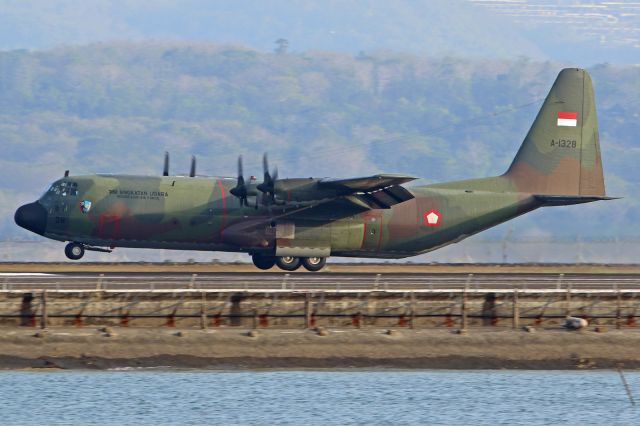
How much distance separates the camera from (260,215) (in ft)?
182

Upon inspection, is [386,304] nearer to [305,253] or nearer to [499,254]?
[305,253]

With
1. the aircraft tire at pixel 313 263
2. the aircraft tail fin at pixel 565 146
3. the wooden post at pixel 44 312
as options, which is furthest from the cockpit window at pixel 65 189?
the aircraft tail fin at pixel 565 146

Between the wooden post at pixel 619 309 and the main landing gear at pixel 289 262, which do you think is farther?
the main landing gear at pixel 289 262

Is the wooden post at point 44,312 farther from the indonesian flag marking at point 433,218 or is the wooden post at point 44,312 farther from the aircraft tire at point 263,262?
the indonesian flag marking at point 433,218

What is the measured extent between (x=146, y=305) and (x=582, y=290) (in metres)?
16.4

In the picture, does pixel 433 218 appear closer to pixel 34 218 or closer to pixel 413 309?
pixel 413 309

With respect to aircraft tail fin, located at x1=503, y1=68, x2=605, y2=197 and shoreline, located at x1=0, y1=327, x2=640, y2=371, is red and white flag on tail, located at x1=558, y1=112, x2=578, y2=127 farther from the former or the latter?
shoreline, located at x1=0, y1=327, x2=640, y2=371

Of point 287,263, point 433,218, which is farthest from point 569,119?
point 287,263

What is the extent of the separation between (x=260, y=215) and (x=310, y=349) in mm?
15158

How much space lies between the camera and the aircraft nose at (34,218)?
55.4 metres

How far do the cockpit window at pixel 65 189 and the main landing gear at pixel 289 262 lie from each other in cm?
883

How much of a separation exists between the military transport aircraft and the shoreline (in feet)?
41.4

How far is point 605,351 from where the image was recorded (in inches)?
1644

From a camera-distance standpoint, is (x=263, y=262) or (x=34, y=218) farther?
(x=263, y=262)
